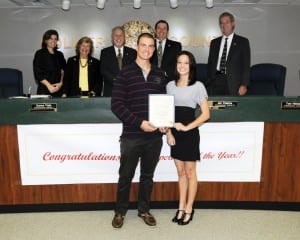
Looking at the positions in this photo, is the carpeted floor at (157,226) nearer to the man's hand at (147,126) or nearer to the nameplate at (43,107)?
the man's hand at (147,126)

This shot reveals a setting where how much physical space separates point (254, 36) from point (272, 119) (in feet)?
14.0

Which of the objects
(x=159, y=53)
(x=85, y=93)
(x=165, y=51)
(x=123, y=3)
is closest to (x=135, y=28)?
(x=123, y=3)

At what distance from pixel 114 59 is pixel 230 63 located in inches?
53.9

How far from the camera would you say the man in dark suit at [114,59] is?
154 inches

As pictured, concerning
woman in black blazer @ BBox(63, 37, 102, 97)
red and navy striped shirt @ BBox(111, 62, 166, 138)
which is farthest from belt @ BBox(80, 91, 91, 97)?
red and navy striped shirt @ BBox(111, 62, 166, 138)

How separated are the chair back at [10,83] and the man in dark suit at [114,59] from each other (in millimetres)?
1616

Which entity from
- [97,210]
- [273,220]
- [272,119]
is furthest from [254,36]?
[97,210]

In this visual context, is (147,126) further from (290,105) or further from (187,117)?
(290,105)

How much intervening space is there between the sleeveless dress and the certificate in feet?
0.45

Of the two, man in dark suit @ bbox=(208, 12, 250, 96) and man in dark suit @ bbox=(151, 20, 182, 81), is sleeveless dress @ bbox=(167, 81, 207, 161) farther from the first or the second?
man in dark suit @ bbox=(151, 20, 182, 81)

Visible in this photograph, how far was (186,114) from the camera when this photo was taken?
2.57 meters

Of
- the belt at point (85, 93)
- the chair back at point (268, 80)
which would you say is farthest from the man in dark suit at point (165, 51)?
the chair back at point (268, 80)

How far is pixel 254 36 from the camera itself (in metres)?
6.66

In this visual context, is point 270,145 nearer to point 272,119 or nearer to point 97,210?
point 272,119
